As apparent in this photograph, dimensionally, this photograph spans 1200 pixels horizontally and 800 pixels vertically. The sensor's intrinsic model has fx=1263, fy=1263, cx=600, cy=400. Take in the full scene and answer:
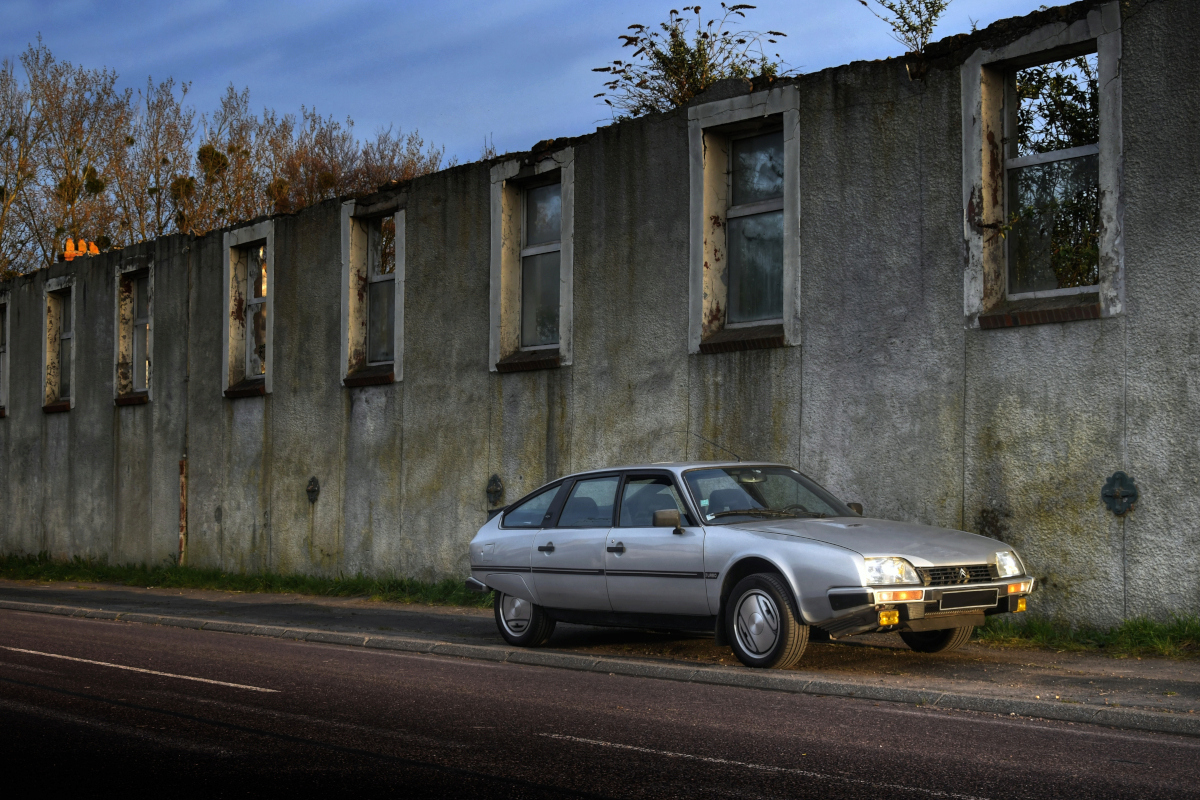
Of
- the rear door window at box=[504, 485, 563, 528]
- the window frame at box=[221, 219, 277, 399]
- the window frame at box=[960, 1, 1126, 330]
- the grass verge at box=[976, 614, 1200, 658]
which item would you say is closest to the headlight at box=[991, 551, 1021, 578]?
the grass verge at box=[976, 614, 1200, 658]

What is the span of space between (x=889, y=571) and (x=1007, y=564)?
3.72 feet

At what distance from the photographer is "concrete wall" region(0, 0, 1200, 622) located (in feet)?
34.0

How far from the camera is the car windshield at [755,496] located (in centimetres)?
979

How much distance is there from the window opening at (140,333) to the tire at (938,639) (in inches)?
687

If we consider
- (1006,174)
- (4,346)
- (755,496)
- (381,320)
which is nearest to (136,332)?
(4,346)

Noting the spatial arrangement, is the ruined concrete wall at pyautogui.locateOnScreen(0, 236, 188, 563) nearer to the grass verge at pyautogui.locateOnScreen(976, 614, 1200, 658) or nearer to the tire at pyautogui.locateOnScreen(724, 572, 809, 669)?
the tire at pyautogui.locateOnScreen(724, 572, 809, 669)

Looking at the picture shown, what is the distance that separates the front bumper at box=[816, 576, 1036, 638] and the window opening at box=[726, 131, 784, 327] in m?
5.18

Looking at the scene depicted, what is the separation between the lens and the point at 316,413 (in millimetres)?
18797

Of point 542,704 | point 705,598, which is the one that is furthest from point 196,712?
point 705,598

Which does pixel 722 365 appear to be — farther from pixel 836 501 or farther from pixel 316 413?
pixel 316 413

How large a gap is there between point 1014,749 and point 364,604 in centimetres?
1096

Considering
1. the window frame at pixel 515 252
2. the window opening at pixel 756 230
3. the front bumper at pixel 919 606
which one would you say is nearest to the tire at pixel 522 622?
the front bumper at pixel 919 606

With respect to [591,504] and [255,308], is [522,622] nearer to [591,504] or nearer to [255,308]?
[591,504]

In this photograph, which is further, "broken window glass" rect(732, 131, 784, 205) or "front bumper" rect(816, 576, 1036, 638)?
"broken window glass" rect(732, 131, 784, 205)
